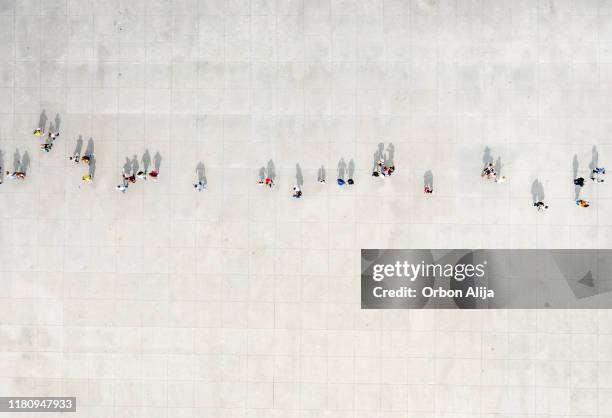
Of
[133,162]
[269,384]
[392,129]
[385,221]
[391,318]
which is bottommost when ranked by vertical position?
[269,384]

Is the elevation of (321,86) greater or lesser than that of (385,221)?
greater

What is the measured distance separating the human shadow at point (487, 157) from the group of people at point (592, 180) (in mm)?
2808

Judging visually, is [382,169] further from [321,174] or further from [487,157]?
[487,157]

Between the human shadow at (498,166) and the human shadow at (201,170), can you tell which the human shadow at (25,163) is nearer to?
the human shadow at (201,170)

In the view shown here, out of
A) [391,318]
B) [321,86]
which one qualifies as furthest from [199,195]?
[391,318]

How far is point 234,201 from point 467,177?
7729 mm

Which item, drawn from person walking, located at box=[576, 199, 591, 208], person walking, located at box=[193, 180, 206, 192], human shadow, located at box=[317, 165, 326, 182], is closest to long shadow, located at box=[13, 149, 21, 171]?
person walking, located at box=[193, 180, 206, 192]

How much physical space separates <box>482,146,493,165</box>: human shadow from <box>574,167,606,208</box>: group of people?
2808mm

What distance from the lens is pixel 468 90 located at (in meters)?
13.8

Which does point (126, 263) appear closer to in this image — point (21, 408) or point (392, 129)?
point (21, 408)

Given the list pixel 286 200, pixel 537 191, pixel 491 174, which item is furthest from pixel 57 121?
pixel 537 191

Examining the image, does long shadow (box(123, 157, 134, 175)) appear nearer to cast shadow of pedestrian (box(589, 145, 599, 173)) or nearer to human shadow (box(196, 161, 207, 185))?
human shadow (box(196, 161, 207, 185))

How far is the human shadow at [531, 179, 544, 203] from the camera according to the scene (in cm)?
1369

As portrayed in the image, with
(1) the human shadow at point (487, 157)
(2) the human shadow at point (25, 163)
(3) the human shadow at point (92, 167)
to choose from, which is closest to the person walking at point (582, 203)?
(1) the human shadow at point (487, 157)
